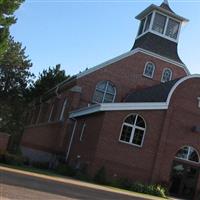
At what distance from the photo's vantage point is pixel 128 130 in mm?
33094

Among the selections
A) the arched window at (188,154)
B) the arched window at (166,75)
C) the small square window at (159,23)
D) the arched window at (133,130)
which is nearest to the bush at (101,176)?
the arched window at (133,130)

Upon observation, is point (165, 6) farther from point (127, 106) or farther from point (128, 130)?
point (128, 130)

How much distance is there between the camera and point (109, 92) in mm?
43281

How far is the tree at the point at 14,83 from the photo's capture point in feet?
197

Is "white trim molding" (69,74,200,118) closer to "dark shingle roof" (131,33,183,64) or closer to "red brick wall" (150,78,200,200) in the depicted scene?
"red brick wall" (150,78,200,200)

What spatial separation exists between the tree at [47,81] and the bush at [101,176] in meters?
27.8

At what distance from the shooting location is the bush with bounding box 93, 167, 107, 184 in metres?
31.0

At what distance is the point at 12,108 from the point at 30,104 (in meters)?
3.49

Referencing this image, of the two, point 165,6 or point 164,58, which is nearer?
point 164,58

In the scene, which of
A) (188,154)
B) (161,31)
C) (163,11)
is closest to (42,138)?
(188,154)

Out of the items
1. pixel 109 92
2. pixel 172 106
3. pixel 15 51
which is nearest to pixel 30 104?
pixel 15 51

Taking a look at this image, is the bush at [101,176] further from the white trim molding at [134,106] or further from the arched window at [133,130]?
the white trim molding at [134,106]

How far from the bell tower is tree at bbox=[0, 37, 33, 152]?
61.7ft

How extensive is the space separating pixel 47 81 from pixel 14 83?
14.5 ft
